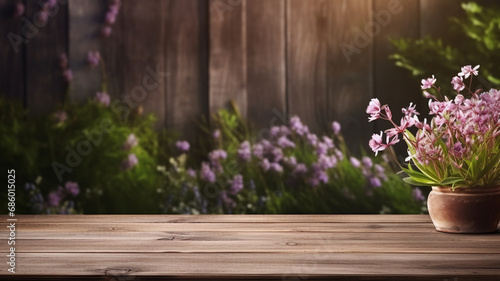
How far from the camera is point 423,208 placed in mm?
3227

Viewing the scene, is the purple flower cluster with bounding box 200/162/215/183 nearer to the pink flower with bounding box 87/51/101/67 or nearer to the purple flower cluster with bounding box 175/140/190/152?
the purple flower cluster with bounding box 175/140/190/152

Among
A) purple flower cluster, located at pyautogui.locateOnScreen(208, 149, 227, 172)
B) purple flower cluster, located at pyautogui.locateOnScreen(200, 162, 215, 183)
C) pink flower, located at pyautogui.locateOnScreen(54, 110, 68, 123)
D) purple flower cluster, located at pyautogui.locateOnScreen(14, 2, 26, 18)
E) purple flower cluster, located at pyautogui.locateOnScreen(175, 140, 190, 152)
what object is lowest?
purple flower cluster, located at pyautogui.locateOnScreen(200, 162, 215, 183)

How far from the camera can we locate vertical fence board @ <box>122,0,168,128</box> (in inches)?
132

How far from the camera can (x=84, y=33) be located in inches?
133

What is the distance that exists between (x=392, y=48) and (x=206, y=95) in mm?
1054

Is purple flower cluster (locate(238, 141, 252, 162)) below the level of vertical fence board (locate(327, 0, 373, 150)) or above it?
below

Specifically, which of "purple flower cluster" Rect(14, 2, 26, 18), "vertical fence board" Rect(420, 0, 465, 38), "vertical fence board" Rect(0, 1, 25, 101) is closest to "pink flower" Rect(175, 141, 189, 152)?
"vertical fence board" Rect(0, 1, 25, 101)

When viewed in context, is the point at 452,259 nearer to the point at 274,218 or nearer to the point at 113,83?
the point at 274,218

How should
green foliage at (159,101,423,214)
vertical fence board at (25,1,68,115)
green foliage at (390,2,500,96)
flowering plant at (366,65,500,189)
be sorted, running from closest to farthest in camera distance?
1. flowering plant at (366,65,500,189)
2. green foliage at (390,2,500,96)
3. green foliage at (159,101,423,214)
4. vertical fence board at (25,1,68,115)

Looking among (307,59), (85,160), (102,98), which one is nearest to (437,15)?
(307,59)

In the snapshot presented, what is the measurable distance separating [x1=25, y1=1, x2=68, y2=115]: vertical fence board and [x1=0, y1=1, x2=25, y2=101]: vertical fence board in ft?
0.14

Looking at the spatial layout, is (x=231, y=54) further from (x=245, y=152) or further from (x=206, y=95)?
(x=245, y=152)

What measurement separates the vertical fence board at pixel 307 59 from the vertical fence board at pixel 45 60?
126 cm

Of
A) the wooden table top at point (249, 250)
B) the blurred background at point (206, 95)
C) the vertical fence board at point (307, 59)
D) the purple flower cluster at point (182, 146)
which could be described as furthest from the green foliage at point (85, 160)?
the wooden table top at point (249, 250)
